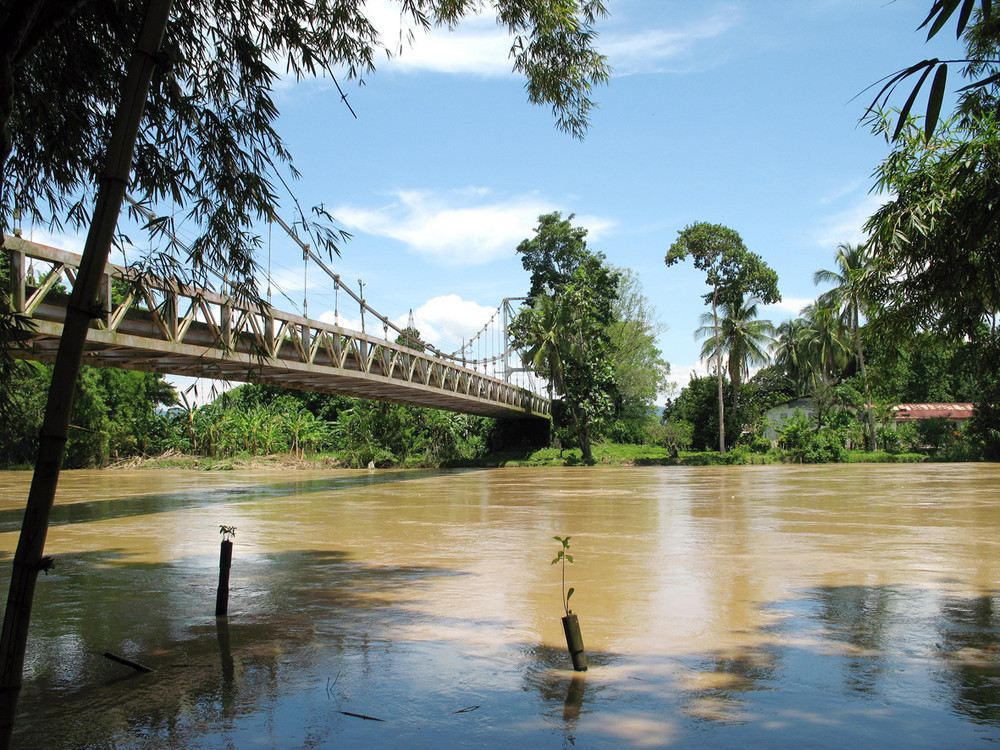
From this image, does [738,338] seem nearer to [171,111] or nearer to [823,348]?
[823,348]

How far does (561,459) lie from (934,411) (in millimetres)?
21293

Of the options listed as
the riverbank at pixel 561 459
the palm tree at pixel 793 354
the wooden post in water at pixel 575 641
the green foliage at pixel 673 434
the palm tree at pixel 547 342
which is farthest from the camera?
the palm tree at pixel 793 354

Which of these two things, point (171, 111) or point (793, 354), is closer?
point (171, 111)

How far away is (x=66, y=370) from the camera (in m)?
2.33

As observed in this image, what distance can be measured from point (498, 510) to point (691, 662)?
9395mm

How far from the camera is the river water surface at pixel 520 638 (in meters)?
3.31

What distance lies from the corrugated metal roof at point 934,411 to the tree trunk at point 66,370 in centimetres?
4126

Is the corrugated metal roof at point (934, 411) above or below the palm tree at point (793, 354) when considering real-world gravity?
below

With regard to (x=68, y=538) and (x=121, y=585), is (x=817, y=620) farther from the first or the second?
(x=68, y=538)

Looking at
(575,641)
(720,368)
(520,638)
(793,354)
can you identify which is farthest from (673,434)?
(575,641)

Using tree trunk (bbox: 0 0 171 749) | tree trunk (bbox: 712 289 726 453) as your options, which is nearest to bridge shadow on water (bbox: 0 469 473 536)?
tree trunk (bbox: 0 0 171 749)

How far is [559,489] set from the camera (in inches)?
756


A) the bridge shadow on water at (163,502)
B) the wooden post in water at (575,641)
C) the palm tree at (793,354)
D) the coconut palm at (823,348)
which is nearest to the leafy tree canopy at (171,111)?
the wooden post in water at (575,641)

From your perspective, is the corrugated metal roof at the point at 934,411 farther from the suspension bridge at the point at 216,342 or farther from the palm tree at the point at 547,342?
the suspension bridge at the point at 216,342
